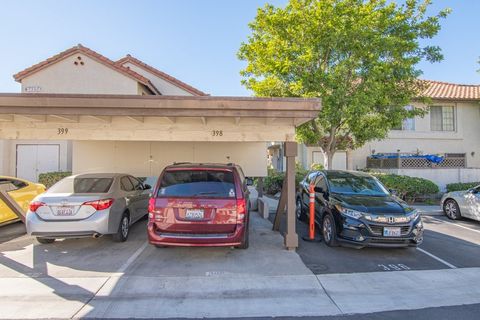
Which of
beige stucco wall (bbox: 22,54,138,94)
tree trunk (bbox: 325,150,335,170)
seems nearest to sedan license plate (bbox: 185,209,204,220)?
tree trunk (bbox: 325,150,335,170)

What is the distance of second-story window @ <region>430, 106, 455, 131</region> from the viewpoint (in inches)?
693

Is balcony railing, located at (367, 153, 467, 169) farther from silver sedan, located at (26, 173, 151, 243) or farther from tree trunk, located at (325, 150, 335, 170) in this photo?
silver sedan, located at (26, 173, 151, 243)

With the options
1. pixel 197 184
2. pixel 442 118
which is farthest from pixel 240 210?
pixel 442 118

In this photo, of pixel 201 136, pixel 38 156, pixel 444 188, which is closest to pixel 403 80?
pixel 444 188

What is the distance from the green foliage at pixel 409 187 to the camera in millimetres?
12062

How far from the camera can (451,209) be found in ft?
30.8

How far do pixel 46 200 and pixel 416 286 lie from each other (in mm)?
6655

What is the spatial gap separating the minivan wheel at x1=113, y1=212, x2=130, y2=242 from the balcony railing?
12.9 metres

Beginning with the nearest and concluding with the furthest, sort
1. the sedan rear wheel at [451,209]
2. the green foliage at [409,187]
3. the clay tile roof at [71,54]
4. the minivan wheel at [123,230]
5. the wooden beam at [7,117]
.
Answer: the wooden beam at [7,117], the minivan wheel at [123,230], the sedan rear wheel at [451,209], the green foliage at [409,187], the clay tile roof at [71,54]

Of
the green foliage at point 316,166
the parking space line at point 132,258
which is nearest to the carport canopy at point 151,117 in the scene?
the parking space line at point 132,258

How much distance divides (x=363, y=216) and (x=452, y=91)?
17554mm

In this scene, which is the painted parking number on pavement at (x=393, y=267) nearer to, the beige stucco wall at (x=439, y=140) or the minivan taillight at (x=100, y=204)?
the minivan taillight at (x=100, y=204)

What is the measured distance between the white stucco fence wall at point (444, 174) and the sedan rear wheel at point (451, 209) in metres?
4.21

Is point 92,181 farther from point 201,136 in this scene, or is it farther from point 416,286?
point 416,286
